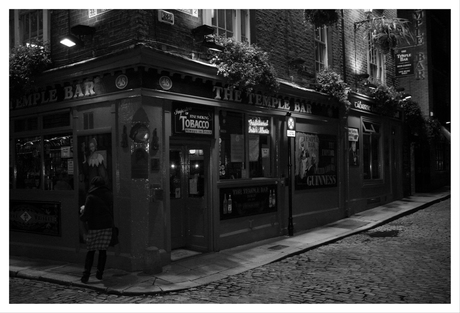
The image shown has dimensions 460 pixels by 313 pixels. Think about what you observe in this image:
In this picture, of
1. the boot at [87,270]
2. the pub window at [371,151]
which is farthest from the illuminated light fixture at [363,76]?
the boot at [87,270]

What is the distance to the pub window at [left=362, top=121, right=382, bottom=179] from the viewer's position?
1622 cm

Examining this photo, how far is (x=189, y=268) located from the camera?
27.3 ft

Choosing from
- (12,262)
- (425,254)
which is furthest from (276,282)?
(12,262)

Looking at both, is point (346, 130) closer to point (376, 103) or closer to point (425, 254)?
point (376, 103)

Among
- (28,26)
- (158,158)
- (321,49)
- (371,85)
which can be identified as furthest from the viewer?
(371,85)

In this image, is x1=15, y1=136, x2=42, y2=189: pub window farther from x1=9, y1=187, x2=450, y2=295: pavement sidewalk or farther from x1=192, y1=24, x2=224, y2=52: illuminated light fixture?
x1=192, y1=24, x2=224, y2=52: illuminated light fixture

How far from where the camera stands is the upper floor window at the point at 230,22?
1034 centimetres

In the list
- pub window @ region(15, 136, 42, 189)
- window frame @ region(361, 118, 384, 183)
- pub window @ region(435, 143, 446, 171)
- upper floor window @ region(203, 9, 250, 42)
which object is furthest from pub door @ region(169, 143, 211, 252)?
pub window @ region(435, 143, 446, 171)

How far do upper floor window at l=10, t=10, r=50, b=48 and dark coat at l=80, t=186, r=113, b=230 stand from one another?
14.4 feet

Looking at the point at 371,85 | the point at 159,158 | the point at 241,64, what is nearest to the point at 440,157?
the point at 371,85

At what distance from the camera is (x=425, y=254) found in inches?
359

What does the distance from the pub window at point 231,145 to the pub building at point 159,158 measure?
0.08 ft

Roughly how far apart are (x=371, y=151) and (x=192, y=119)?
9.58 meters

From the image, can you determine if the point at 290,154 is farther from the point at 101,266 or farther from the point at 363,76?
the point at 101,266
